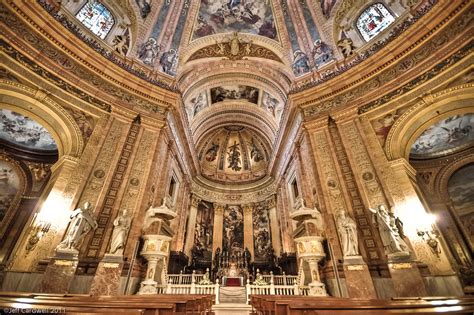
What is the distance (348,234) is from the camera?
6863 mm

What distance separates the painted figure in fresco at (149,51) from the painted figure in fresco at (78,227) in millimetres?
7766

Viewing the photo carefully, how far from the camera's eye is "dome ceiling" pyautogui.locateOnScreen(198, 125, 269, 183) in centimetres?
1948

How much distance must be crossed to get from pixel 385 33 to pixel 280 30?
5.64 metres

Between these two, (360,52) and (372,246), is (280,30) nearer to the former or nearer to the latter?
(360,52)

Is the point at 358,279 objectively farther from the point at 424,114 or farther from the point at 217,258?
the point at 217,258

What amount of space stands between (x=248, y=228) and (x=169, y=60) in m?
12.7

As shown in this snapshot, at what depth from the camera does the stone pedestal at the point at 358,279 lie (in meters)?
6.08

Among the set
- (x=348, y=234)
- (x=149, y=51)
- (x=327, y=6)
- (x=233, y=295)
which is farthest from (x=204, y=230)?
(x=327, y=6)

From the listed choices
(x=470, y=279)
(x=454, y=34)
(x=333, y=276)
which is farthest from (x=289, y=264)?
(x=454, y=34)

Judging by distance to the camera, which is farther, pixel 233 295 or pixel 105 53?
pixel 105 53

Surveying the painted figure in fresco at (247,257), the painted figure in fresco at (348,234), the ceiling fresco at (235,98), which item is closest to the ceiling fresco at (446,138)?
the painted figure in fresco at (348,234)

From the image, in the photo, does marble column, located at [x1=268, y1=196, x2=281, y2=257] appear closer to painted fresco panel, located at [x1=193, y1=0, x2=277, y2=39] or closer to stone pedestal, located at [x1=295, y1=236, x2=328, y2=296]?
stone pedestal, located at [x1=295, y1=236, x2=328, y2=296]

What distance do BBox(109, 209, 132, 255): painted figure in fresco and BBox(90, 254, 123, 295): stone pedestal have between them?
20cm

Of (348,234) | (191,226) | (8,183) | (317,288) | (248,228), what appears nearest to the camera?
(348,234)
